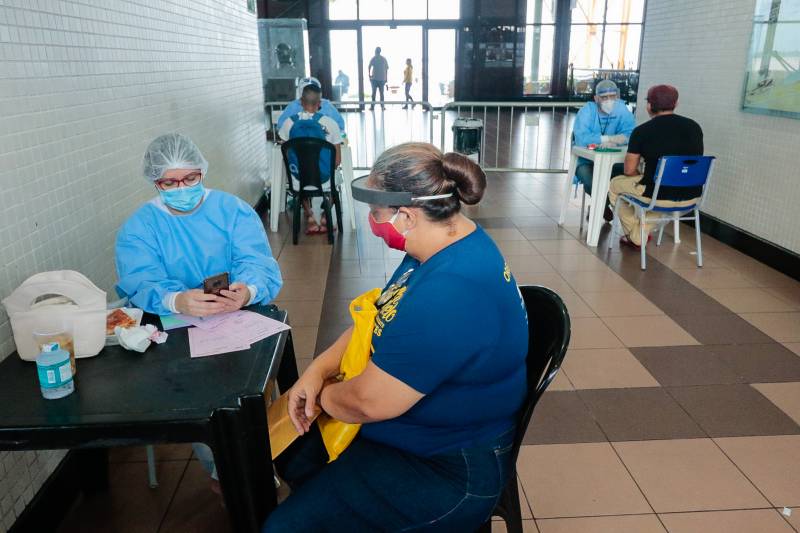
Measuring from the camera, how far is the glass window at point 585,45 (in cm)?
1591

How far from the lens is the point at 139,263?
6.30ft

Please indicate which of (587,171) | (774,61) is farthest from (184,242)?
(774,61)

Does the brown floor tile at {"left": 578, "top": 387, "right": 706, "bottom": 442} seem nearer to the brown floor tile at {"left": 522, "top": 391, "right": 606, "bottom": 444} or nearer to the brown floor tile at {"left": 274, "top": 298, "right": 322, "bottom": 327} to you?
the brown floor tile at {"left": 522, "top": 391, "right": 606, "bottom": 444}

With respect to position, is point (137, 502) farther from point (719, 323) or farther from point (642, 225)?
point (642, 225)

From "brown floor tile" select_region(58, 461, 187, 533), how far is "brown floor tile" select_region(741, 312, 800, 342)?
121 inches

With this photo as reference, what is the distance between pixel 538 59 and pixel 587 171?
11890 millimetres

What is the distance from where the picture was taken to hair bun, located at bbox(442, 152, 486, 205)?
1346 mm

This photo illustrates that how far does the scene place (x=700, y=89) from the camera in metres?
5.38

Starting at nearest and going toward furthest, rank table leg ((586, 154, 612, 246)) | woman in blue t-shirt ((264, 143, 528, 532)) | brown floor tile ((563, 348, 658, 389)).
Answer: woman in blue t-shirt ((264, 143, 528, 532)), brown floor tile ((563, 348, 658, 389)), table leg ((586, 154, 612, 246))

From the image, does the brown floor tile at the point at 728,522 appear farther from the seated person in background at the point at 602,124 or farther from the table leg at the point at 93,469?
the seated person in background at the point at 602,124

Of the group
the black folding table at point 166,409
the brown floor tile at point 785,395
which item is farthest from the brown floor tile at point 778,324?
the black folding table at point 166,409

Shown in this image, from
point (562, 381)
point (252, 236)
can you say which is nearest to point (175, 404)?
point (252, 236)

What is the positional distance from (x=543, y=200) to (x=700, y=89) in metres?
1.83

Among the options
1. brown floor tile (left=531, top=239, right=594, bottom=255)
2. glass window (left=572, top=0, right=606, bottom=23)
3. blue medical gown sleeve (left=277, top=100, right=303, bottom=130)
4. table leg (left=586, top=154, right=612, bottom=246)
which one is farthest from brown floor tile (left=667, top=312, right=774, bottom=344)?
glass window (left=572, top=0, right=606, bottom=23)
